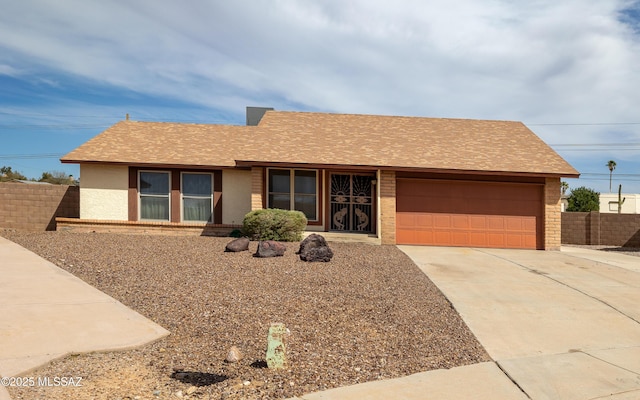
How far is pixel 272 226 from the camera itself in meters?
14.3

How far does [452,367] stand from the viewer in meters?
4.94

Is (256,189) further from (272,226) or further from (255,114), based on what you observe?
(255,114)

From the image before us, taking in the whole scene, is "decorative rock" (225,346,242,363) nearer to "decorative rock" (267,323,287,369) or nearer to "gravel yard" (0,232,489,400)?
"gravel yard" (0,232,489,400)

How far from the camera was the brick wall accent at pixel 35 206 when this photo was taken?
57.0ft

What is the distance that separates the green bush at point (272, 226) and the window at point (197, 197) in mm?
3080

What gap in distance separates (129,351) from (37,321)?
4.83ft

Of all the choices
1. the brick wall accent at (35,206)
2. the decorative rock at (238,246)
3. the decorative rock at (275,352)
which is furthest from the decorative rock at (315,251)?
the brick wall accent at (35,206)

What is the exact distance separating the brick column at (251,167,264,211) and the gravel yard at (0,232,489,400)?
4864 mm

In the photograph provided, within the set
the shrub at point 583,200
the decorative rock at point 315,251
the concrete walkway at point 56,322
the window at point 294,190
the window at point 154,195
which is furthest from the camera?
the shrub at point 583,200

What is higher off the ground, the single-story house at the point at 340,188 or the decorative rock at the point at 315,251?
the single-story house at the point at 340,188

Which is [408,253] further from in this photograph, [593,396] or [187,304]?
[593,396]

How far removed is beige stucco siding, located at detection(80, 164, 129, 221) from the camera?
1670 cm

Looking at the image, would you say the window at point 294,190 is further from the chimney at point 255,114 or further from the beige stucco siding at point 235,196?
the chimney at point 255,114

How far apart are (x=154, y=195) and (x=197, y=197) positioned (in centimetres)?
162
